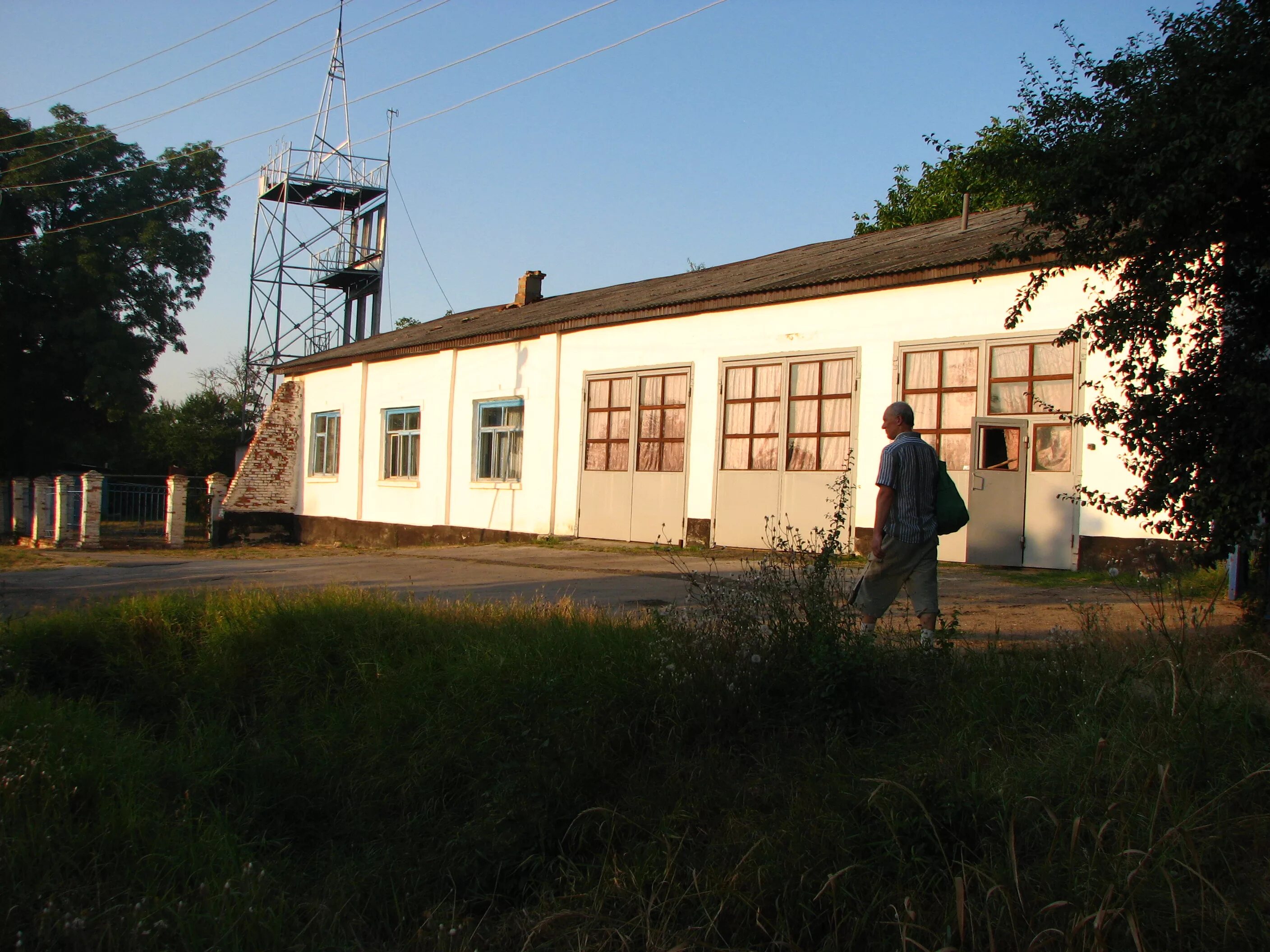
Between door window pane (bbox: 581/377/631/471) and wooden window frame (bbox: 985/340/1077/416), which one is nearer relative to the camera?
wooden window frame (bbox: 985/340/1077/416)

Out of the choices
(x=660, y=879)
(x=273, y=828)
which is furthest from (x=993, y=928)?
(x=273, y=828)

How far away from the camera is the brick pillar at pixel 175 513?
67.3ft

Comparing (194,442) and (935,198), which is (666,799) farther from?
(194,442)

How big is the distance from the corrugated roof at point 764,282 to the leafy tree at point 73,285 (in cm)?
1050

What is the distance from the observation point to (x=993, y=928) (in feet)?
10.5

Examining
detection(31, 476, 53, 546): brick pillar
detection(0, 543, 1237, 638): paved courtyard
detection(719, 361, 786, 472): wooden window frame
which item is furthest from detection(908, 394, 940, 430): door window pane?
detection(31, 476, 53, 546): brick pillar

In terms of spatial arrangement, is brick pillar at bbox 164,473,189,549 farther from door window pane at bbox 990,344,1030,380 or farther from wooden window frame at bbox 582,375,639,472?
door window pane at bbox 990,344,1030,380

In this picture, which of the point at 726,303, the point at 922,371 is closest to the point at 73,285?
the point at 726,303

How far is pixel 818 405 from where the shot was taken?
1287 cm

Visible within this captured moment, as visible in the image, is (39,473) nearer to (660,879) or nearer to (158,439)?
(158,439)

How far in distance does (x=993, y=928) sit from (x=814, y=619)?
6.96ft

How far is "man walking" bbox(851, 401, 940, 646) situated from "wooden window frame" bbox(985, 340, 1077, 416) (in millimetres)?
5137

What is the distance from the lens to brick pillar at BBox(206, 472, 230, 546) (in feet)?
72.5

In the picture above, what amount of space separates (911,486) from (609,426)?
10.2m
